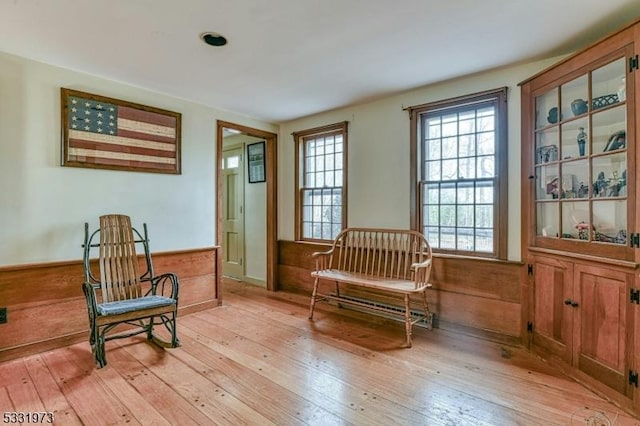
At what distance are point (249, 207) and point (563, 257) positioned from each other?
13.2 feet

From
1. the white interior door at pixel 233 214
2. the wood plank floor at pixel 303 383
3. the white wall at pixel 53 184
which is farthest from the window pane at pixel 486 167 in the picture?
the white interior door at pixel 233 214

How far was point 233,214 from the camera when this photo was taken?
5.57 meters

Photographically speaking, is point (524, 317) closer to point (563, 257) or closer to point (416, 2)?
point (563, 257)

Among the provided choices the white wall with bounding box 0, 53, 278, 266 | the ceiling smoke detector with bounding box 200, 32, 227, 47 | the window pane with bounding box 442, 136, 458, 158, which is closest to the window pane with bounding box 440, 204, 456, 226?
the window pane with bounding box 442, 136, 458, 158

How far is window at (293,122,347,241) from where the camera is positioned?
13.9 feet

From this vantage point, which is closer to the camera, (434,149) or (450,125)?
(450,125)

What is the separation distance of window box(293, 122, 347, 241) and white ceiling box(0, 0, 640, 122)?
3.46ft

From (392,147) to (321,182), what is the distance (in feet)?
3.75

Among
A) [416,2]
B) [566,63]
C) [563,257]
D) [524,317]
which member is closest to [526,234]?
[563,257]

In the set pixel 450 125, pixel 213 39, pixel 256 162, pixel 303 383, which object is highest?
pixel 213 39

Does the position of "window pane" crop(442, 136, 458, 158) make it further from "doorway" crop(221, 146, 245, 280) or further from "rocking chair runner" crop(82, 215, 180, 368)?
"doorway" crop(221, 146, 245, 280)

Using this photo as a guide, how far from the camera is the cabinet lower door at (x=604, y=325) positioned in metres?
1.98

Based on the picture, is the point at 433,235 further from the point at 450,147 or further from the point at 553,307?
the point at 553,307

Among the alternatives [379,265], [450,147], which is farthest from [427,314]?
[450,147]
